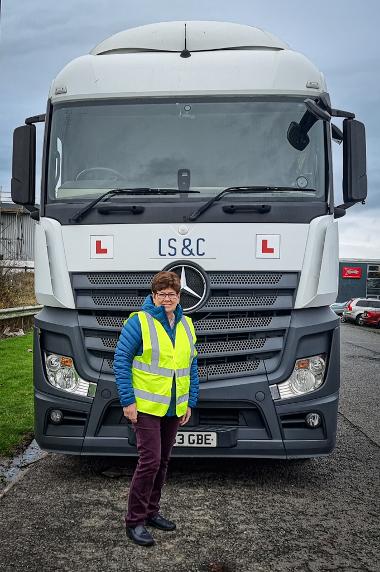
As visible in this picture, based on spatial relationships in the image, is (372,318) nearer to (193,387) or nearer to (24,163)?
(24,163)

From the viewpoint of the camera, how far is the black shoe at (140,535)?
3908mm

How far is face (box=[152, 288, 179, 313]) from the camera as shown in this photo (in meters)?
4.07

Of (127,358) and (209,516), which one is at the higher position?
(127,358)

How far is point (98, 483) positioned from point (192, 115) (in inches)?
117

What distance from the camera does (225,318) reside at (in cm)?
492

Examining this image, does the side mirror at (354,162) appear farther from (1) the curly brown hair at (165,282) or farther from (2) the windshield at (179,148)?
(1) the curly brown hair at (165,282)

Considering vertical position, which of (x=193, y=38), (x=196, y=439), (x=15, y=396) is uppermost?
(x=193, y=38)

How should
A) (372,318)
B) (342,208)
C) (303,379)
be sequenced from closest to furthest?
(303,379)
(342,208)
(372,318)

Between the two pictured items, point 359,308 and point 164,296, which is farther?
point 359,308

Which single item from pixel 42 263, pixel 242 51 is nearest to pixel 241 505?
pixel 42 263

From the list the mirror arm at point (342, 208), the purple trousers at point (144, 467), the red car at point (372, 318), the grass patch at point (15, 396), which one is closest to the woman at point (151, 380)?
the purple trousers at point (144, 467)

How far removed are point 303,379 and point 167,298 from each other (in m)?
1.43

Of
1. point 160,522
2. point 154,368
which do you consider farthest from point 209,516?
point 154,368

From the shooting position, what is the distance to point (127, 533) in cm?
402
